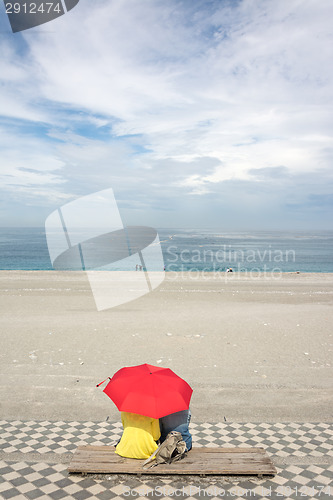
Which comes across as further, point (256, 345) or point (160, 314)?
point (160, 314)

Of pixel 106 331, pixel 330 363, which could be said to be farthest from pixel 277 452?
pixel 106 331

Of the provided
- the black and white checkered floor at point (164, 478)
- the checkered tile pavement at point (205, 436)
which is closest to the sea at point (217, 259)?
the checkered tile pavement at point (205, 436)

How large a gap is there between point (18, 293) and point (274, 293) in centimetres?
1516

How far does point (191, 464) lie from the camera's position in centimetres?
568

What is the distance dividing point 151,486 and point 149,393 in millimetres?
1242

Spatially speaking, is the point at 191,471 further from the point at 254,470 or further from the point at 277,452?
the point at 277,452

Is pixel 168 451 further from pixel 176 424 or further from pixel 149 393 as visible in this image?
pixel 149 393

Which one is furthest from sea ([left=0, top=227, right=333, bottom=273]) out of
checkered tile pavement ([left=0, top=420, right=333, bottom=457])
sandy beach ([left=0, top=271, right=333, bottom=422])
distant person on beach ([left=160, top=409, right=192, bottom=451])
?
distant person on beach ([left=160, top=409, right=192, bottom=451])

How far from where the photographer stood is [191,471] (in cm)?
557

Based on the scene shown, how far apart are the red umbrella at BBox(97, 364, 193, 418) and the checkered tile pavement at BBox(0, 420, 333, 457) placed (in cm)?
175

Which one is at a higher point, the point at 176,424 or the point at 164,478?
the point at 176,424

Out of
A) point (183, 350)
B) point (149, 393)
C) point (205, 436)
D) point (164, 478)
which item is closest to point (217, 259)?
point (183, 350)

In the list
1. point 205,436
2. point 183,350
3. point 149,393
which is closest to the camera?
point 149,393

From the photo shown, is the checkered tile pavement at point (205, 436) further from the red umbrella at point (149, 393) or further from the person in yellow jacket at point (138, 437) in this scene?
the red umbrella at point (149, 393)
